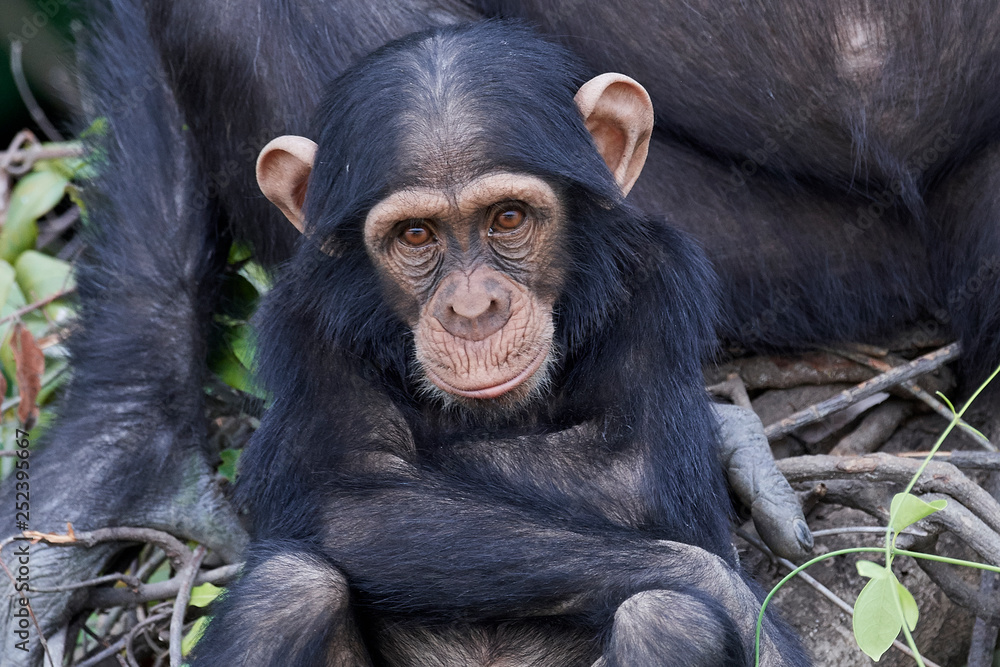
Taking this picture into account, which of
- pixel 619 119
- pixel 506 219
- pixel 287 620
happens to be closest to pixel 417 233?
pixel 506 219

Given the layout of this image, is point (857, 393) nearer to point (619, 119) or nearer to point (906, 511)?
point (619, 119)

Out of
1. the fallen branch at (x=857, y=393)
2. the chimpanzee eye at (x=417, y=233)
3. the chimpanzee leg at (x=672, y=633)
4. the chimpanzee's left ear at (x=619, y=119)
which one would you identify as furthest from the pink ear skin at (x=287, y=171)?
Answer: the fallen branch at (x=857, y=393)

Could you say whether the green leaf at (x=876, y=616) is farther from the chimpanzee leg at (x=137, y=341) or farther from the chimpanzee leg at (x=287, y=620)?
the chimpanzee leg at (x=137, y=341)

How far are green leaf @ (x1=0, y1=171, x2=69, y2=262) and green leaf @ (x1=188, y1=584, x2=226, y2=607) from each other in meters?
2.02

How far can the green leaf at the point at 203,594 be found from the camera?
390 centimetres

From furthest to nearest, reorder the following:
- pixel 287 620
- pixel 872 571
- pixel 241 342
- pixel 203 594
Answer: pixel 241 342
pixel 203 594
pixel 287 620
pixel 872 571

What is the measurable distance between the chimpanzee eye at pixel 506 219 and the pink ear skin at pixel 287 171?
60cm

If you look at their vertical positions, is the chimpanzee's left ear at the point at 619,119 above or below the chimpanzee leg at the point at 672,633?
above

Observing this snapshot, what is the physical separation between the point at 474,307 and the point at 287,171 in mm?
785

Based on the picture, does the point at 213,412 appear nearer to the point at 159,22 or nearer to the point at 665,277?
the point at 159,22

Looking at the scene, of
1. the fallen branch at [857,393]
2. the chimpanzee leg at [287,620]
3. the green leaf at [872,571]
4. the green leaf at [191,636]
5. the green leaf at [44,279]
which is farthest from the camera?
the green leaf at [44,279]

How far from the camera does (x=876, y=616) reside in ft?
7.75

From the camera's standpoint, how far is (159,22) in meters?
3.96

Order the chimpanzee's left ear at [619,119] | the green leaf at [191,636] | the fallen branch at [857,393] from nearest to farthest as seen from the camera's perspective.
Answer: the chimpanzee's left ear at [619,119] → the green leaf at [191,636] → the fallen branch at [857,393]
